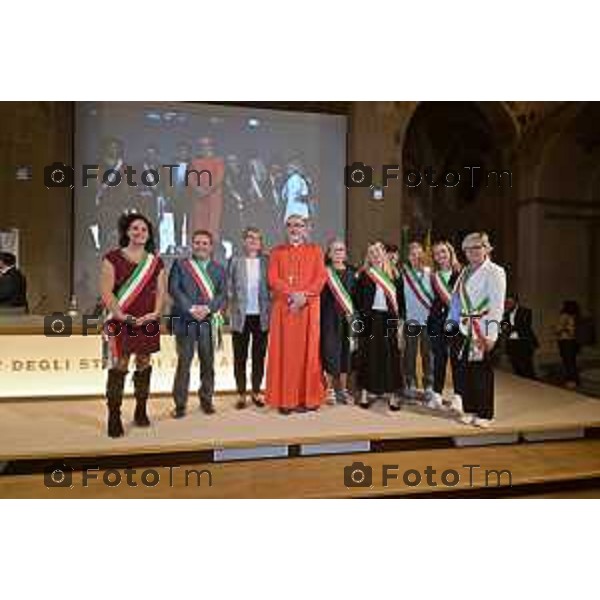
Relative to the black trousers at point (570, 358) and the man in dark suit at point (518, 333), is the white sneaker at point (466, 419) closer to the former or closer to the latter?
the man in dark suit at point (518, 333)

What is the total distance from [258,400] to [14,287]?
1205mm

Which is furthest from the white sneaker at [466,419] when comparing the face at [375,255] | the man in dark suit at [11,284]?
the man in dark suit at [11,284]

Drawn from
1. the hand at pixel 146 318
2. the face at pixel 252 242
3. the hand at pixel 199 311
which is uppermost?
the face at pixel 252 242

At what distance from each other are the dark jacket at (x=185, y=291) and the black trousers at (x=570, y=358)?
5.29ft

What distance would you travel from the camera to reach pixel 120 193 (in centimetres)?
320

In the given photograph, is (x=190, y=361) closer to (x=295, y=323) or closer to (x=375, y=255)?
(x=295, y=323)

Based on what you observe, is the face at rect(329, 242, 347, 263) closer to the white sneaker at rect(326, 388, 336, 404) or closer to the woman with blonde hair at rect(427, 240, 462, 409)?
the woman with blonde hair at rect(427, 240, 462, 409)

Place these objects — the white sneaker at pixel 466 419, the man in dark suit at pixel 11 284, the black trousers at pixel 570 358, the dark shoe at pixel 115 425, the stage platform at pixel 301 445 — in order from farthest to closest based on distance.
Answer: the black trousers at pixel 570 358 → the white sneaker at pixel 466 419 → the man in dark suit at pixel 11 284 → the dark shoe at pixel 115 425 → the stage platform at pixel 301 445

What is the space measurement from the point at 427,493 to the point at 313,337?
87cm

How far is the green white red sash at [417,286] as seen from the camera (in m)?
3.44

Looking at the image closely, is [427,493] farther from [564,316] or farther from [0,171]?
[0,171]

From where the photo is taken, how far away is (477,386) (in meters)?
3.35

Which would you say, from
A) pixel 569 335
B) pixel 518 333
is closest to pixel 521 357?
pixel 518 333
